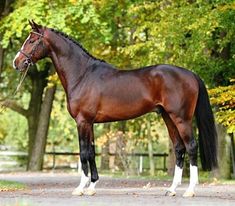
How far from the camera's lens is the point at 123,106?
12.9 meters

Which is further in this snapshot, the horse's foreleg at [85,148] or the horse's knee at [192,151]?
the horse's foreleg at [85,148]

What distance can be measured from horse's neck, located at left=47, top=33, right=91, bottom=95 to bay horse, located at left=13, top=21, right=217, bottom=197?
0.02m

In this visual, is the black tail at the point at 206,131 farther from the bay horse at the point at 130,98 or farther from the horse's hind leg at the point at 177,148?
the horse's hind leg at the point at 177,148

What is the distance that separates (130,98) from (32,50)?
219 centimetres

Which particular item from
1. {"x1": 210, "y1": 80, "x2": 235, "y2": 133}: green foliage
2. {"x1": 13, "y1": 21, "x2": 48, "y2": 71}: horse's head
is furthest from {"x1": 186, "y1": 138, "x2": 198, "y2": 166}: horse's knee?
{"x1": 210, "y1": 80, "x2": 235, "y2": 133}: green foliage

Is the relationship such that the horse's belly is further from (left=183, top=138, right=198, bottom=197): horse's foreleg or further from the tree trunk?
the tree trunk

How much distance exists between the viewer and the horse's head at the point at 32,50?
13.2 m

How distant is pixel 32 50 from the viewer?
13289 millimetres

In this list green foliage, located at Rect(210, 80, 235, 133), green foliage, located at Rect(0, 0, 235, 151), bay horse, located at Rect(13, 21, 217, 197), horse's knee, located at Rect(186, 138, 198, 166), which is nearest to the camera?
horse's knee, located at Rect(186, 138, 198, 166)

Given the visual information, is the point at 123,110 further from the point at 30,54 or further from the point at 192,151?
the point at 30,54

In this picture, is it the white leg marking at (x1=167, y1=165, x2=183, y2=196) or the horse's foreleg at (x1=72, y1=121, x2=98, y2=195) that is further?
the horse's foreleg at (x1=72, y1=121, x2=98, y2=195)

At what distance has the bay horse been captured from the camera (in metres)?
12.7

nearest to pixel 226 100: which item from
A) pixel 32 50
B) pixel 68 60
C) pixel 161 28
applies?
pixel 161 28

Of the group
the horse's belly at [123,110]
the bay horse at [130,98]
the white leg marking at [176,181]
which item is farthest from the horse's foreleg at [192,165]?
the horse's belly at [123,110]
